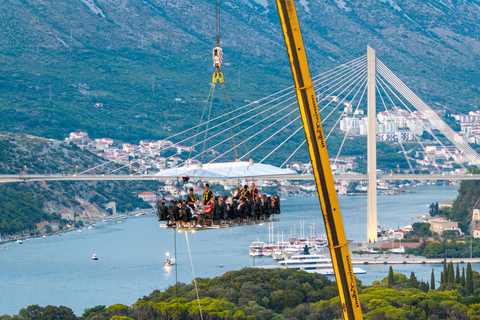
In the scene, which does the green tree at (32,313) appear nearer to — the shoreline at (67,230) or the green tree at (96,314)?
the green tree at (96,314)

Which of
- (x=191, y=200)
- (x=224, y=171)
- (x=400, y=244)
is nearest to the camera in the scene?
(x=224, y=171)

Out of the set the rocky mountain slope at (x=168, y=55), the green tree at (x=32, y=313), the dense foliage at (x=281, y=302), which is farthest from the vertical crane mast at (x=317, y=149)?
the rocky mountain slope at (x=168, y=55)

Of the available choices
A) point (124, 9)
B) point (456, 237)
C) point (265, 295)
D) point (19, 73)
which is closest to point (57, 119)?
point (19, 73)

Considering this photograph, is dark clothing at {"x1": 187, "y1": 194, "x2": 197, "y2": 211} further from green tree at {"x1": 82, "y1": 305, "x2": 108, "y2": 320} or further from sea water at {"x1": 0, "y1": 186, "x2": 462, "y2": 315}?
sea water at {"x1": 0, "y1": 186, "x2": 462, "y2": 315}

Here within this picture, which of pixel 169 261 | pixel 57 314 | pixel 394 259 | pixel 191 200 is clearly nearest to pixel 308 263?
pixel 394 259

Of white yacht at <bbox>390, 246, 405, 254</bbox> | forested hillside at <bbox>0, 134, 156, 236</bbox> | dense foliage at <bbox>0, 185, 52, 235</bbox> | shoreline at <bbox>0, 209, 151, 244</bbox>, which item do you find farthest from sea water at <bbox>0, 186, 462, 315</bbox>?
forested hillside at <bbox>0, 134, 156, 236</bbox>

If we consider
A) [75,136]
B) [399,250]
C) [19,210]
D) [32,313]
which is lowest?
[32,313]

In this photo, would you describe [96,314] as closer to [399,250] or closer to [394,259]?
[394,259]
